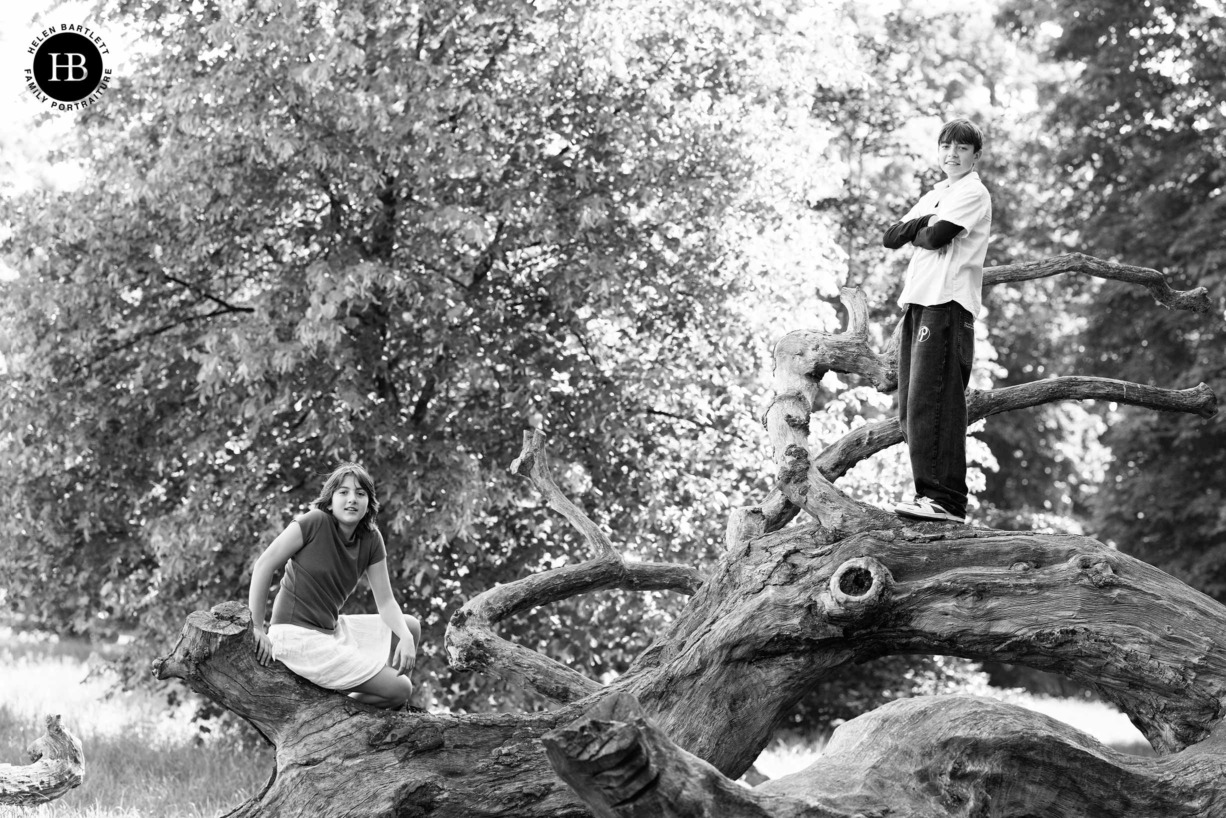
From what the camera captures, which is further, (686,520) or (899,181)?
(899,181)

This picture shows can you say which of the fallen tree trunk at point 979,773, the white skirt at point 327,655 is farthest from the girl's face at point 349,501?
the fallen tree trunk at point 979,773

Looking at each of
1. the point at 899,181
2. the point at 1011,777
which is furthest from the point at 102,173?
the point at 899,181

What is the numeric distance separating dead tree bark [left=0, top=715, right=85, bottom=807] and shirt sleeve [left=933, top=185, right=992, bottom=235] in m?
4.37

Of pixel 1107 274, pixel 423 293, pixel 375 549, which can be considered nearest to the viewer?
pixel 375 549

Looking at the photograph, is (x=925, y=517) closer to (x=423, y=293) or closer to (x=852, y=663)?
(x=852, y=663)

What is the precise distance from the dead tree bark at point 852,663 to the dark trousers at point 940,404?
31cm

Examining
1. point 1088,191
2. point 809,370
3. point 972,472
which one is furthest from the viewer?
point 1088,191

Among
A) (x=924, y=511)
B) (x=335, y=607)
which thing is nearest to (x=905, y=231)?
(x=924, y=511)

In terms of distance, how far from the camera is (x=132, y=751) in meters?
11.8

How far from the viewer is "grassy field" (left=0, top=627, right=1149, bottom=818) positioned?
9039 mm

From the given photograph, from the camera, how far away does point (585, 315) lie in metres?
12.5

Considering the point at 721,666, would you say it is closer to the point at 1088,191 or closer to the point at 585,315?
the point at 585,315

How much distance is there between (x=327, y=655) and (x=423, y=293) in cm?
676

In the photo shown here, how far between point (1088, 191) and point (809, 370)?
56.4 ft
